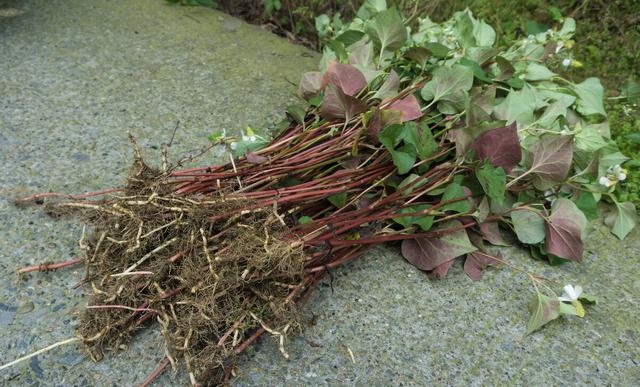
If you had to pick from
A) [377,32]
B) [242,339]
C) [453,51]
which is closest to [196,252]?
[242,339]

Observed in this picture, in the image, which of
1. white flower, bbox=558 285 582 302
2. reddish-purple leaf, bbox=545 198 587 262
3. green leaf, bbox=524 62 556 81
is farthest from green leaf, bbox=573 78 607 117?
white flower, bbox=558 285 582 302

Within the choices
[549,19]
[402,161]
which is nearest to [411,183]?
[402,161]

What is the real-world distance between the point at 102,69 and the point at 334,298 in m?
1.51

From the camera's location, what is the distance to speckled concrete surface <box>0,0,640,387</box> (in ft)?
4.31

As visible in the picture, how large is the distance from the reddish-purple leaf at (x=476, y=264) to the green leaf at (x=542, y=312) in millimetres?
173

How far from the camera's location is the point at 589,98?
6.49 feet

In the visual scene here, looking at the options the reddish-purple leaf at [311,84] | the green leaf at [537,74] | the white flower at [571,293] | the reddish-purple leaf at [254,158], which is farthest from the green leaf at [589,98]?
the reddish-purple leaf at [254,158]

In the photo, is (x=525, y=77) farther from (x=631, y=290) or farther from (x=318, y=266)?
(x=318, y=266)

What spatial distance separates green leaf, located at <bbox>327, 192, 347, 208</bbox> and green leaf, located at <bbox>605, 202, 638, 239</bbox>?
889 millimetres

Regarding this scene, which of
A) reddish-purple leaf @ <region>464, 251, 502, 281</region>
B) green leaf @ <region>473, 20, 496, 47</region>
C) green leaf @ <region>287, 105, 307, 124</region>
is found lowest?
reddish-purple leaf @ <region>464, 251, 502, 281</region>

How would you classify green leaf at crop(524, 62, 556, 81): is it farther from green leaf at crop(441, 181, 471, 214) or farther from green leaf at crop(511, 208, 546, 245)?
green leaf at crop(441, 181, 471, 214)

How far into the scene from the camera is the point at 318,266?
1.43m

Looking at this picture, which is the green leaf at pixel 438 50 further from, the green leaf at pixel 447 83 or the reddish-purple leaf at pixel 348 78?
the reddish-purple leaf at pixel 348 78

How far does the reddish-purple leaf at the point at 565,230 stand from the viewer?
160 cm
